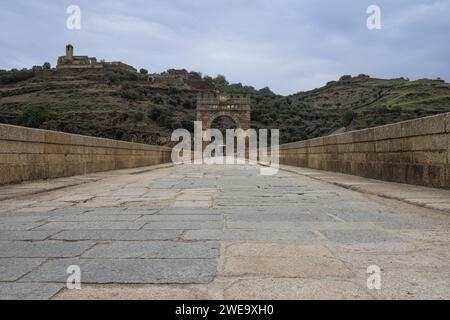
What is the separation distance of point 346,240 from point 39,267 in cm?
210

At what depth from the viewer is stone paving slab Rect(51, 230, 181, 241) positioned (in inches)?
134

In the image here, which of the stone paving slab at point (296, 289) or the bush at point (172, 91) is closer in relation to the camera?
the stone paving slab at point (296, 289)

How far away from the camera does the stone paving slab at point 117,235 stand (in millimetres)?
3395

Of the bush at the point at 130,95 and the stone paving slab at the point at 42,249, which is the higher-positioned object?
the bush at the point at 130,95

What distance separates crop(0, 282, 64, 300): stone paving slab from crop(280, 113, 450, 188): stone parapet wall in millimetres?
5423

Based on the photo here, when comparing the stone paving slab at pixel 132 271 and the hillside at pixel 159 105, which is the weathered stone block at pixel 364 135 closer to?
the stone paving slab at pixel 132 271

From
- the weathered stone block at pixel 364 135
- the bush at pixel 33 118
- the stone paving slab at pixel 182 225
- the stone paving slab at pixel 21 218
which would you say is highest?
the bush at pixel 33 118

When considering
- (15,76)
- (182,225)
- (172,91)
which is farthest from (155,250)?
(15,76)

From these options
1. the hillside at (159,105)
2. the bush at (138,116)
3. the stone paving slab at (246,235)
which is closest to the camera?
the stone paving slab at (246,235)

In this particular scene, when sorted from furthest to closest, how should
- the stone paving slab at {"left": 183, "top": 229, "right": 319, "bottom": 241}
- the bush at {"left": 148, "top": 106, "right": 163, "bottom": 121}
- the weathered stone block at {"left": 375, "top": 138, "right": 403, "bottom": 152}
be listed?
1. the bush at {"left": 148, "top": 106, "right": 163, "bottom": 121}
2. the weathered stone block at {"left": 375, "top": 138, "right": 403, "bottom": 152}
3. the stone paving slab at {"left": 183, "top": 229, "right": 319, "bottom": 241}

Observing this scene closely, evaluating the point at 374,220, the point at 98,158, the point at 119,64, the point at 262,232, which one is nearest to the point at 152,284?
the point at 262,232

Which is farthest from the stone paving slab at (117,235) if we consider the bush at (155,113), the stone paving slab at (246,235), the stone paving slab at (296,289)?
the bush at (155,113)

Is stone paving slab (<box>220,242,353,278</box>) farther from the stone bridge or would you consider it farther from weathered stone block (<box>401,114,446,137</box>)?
weathered stone block (<box>401,114,446,137</box>)

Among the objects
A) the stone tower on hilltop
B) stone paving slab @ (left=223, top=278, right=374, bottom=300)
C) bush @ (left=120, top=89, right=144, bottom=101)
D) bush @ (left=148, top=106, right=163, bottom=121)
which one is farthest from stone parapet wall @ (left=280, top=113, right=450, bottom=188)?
the stone tower on hilltop
